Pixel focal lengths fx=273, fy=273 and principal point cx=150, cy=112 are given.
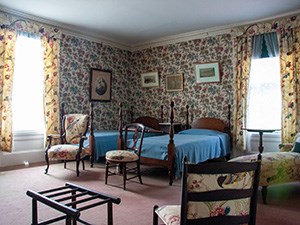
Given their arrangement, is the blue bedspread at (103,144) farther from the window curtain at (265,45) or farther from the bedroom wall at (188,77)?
the window curtain at (265,45)

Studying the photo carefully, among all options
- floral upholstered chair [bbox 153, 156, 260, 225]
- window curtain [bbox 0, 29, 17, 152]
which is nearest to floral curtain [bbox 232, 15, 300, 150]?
floral upholstered chair [bbox 153, 156, 260, 225]

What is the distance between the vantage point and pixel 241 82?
5.23 meters

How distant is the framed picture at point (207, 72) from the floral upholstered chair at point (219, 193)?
14.6ft

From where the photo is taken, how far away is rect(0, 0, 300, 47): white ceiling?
4.29 meters

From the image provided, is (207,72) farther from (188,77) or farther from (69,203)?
(69,203)

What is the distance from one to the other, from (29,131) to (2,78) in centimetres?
109

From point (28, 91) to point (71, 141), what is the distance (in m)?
1.25

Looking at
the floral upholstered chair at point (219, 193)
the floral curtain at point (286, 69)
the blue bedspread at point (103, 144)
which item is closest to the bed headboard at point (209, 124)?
the floral curtain at point (286, 69)

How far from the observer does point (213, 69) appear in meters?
5.70

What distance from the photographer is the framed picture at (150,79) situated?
21.7 feet

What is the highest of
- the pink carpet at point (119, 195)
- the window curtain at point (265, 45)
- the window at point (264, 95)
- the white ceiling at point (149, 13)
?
the white ceiling at point (149, 13)

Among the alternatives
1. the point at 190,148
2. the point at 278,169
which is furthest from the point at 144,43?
the point at 278,169

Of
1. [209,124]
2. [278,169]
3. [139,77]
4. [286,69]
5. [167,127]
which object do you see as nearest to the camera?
[278,169]

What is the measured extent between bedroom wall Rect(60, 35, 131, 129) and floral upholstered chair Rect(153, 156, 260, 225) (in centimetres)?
470
